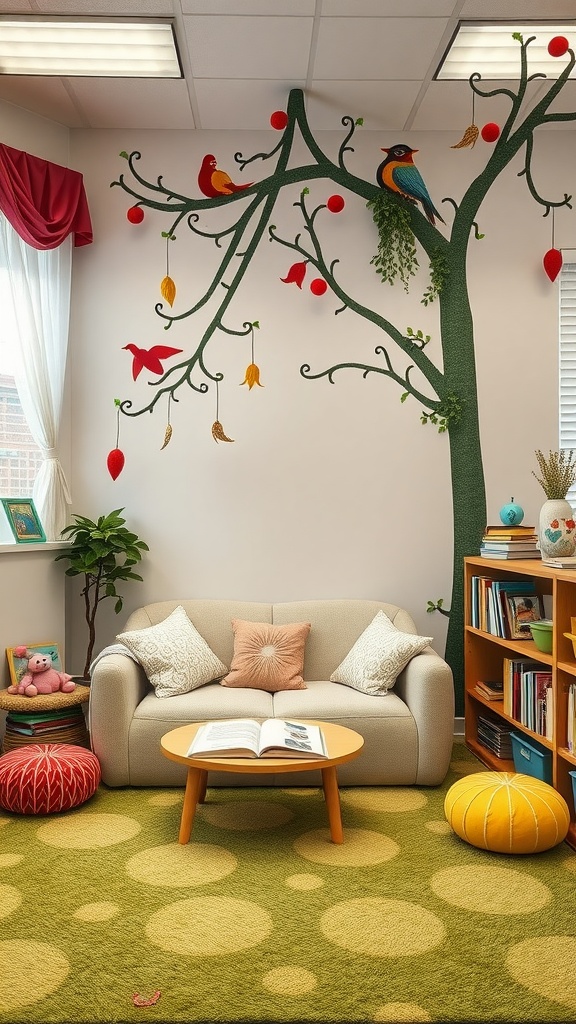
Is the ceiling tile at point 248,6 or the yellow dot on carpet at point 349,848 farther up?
the ceiling tile at point 248,6

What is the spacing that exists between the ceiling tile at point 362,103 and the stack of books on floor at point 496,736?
3.21 m

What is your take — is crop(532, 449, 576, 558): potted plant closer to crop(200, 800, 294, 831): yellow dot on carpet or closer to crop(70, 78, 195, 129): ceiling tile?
crop(200, 800, 294, 831): yellow dot on carpet

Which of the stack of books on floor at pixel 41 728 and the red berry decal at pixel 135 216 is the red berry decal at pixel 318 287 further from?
the stack of books on floor at pixel 41 728

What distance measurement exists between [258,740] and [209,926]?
2.72ft

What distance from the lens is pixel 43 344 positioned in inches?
173

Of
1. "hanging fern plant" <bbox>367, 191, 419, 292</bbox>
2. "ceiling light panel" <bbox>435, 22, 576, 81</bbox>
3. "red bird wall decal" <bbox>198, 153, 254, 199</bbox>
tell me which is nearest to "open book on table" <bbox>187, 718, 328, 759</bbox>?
"hanging fern plant" <bbox>367, 191, 419, 292</bbox>

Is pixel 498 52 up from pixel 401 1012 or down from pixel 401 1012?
up

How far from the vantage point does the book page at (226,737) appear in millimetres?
2965

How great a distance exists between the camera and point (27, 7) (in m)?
3.51

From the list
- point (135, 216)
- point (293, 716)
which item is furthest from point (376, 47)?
point (293, 716)

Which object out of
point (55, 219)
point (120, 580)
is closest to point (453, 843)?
point (120, 580)

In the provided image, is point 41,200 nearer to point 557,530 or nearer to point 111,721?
point 111,721

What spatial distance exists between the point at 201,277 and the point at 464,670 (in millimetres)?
2612

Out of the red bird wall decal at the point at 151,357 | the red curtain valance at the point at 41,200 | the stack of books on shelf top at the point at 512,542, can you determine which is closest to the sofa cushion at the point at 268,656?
the stack of books on shelf top at the point at 512,542
